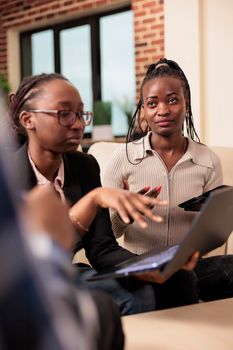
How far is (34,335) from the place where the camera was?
342 millimetres

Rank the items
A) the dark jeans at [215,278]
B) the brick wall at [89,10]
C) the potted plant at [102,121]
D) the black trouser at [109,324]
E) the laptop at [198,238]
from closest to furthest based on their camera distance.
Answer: the black trouser at [109,324] → the laptop at [198,238] → the dark jeans at [215,278] → the brick wall at [89,10] → the potted plant at [102,121]

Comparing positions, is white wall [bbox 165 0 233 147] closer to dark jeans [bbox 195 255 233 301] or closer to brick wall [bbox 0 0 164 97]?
brick wall [bbox 0 0 164 97]

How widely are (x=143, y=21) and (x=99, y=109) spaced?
109cm

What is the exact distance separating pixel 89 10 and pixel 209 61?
2.32 m

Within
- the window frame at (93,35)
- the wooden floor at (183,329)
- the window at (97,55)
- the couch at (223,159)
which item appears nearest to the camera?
the wooden floor at (183,329)

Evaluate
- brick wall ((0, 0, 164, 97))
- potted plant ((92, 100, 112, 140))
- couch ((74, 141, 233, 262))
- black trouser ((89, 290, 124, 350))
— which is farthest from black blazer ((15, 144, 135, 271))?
potted plant ((92, 100, 112, 140))

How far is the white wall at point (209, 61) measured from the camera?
3.92 m

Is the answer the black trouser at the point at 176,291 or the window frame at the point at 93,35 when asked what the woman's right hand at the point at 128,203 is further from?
the window frame at the point at 93,35

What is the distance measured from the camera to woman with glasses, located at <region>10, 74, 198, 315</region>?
4.38ft

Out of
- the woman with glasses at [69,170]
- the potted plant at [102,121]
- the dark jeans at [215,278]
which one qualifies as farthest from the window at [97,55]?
the woman with glasses at [69,170]

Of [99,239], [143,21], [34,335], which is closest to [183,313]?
[99,239]

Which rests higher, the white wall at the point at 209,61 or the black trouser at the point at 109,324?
the white wall at the point at 209,61

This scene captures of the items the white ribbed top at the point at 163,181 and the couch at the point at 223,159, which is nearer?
the white ribbed top at the point at 163,181

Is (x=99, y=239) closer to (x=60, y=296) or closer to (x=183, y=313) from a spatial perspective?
(x=183, y=313)
